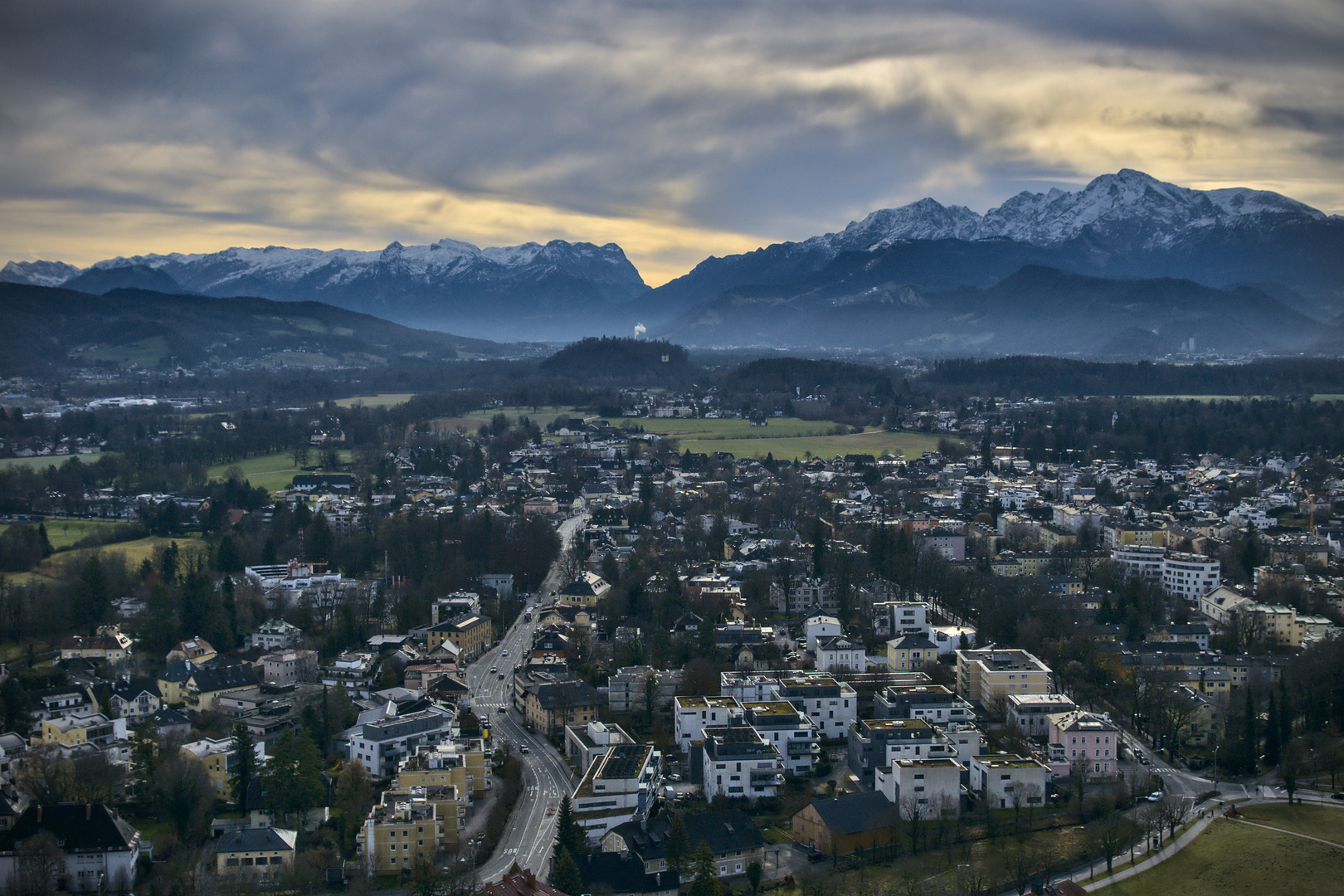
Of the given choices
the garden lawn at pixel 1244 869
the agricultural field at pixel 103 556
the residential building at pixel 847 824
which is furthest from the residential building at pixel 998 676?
the agricultural field at pixel 103 556

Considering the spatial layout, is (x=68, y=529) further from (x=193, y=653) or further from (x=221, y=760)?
(x=221, y=760)

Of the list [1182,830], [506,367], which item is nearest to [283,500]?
[1182,830]

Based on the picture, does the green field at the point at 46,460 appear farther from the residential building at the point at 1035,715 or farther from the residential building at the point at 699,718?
the residential building at the point at 1035,715

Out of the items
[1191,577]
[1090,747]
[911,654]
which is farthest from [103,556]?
[1191,577]

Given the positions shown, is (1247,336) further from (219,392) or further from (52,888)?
(52,888)

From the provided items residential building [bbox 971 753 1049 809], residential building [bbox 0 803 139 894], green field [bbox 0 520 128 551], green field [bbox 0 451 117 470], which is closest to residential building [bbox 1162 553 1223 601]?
residential building [bbox 971 753 1049 809]

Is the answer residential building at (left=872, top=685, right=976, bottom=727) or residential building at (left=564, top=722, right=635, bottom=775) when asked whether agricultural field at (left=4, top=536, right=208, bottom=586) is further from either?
residential building at (left=872, top=685, right=976, bottom=727)
